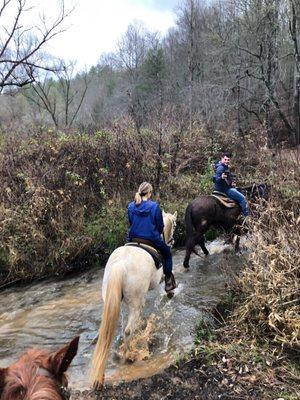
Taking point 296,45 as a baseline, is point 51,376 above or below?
below

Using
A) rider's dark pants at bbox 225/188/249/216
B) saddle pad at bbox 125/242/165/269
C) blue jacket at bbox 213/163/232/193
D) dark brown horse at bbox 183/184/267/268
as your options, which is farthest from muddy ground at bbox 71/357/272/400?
blue jacket at bbox 213/163/232/193

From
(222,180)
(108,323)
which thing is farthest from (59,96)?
(108,323)

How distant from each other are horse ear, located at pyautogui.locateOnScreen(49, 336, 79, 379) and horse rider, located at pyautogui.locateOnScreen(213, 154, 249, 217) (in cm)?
837

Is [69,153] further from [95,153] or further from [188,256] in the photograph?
[188,256]

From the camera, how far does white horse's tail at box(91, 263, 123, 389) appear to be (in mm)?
5023

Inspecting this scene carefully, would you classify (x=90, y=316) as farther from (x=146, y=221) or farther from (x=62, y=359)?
(x=62, y=359)

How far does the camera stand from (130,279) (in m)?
5.80

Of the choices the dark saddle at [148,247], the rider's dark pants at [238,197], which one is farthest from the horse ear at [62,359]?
the rider's dark pants at [238,197]

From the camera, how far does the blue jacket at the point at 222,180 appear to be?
33.6 feet

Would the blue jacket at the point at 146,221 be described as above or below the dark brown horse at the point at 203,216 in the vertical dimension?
above

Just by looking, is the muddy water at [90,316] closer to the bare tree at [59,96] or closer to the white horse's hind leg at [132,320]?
the white horse's hind leg at [132,320]

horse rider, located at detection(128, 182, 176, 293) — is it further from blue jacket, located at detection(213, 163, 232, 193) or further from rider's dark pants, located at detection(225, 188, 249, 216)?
rider's dark pants, located at detection(225, 188, 249, 216)

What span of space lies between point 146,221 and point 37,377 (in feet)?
15.2

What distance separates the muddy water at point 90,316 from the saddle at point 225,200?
1.21m
